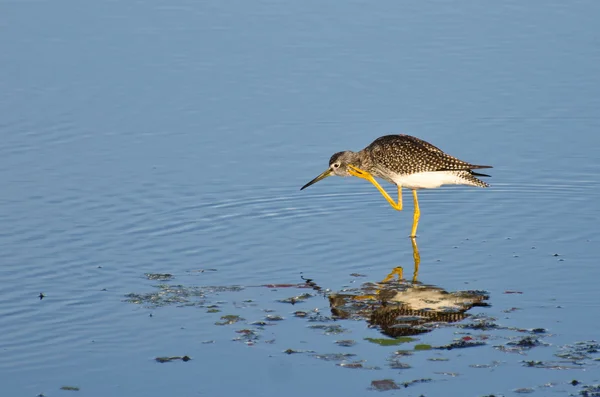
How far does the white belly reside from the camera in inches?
560

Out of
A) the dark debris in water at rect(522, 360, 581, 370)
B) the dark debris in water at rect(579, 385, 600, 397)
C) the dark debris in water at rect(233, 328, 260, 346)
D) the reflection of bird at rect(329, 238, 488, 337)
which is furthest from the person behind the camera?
the reflection of bird at rect(329, 238, 488, 337)

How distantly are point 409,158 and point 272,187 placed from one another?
1.96 metres

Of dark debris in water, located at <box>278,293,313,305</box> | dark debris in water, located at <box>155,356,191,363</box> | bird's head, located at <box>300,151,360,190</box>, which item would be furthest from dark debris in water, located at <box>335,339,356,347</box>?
bird's head, located at <box>300,151,360,190</box>

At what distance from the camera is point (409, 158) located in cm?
1429

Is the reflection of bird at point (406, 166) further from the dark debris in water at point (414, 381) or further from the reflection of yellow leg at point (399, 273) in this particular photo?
the dark debris in water at point (414, 381)

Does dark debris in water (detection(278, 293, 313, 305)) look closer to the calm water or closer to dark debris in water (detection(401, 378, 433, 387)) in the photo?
the calm water

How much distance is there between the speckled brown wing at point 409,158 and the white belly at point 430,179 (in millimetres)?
58

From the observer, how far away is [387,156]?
14.5 m

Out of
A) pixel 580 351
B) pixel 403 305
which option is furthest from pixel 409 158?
pixel 580 351

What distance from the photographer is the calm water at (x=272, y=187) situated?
976 cm

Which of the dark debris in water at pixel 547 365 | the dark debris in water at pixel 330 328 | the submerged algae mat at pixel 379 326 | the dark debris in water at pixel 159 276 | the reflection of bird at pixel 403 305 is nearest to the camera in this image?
the dark debris in water at pixel 547 365

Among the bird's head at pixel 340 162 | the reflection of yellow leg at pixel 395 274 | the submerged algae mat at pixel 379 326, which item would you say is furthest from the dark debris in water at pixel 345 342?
the bird's head at pixel 340 162

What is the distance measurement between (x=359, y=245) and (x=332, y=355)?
3.65 metres

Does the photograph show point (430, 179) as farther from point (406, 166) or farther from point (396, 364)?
point (396, 364)
